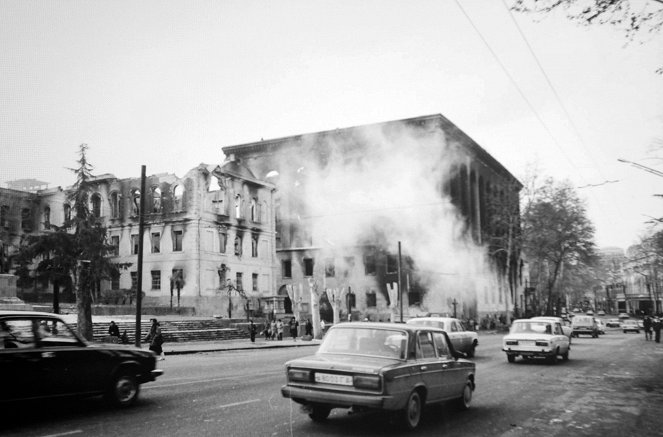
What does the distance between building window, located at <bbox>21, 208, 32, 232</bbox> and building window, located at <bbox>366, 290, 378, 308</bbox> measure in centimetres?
3279

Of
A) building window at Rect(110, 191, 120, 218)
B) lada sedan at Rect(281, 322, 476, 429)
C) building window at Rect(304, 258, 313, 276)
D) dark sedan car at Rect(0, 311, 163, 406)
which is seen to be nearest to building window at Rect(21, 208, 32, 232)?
building window at Rect(110, 191, 120, 218)

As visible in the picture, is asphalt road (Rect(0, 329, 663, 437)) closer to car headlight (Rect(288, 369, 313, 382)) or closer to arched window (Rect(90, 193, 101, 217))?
car headlight (Rect(288, 369, 313, 382))

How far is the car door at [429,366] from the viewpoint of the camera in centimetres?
755

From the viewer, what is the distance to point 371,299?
194ft

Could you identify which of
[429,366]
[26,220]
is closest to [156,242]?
[26,220]

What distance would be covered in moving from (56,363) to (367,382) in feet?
13.8

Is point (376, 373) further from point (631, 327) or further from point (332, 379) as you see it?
point (631, 327)

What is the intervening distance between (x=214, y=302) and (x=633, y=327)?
37721 millimetres

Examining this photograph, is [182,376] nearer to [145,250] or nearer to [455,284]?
[145,250]

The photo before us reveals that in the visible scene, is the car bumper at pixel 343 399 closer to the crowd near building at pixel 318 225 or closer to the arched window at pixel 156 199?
the crowd near building at pixel 318 225

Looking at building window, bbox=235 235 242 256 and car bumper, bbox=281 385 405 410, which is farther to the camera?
building window, bbox=235 235 242 256

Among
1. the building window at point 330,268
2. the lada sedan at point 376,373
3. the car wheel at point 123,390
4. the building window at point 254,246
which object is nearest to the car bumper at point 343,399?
the lada sedan at point 376,373

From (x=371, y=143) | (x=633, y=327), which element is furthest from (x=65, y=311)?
(x=633, y=327)

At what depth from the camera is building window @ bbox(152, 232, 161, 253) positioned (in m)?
47.2
